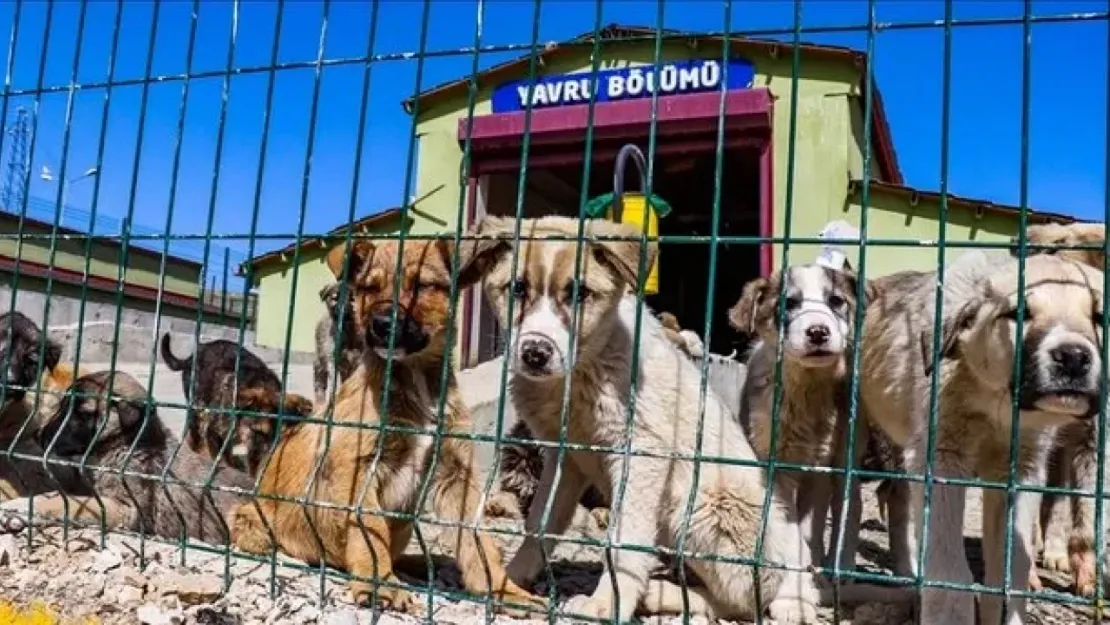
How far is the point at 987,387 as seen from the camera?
3357 mm

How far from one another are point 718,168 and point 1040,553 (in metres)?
3.86

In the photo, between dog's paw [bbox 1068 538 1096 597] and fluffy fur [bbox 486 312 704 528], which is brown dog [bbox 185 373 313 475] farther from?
dog's paw [bbox 1068 538 1096 597]

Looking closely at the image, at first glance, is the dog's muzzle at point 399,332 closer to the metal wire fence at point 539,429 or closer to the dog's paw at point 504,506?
the metal wire fence at point 539,429

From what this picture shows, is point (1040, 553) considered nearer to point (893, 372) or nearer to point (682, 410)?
point (893, 372)

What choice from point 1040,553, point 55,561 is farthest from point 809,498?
point 55,561

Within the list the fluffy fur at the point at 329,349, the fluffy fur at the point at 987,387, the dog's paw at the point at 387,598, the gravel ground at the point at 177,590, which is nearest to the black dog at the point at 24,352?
the fluffy fur at the point at 329,349

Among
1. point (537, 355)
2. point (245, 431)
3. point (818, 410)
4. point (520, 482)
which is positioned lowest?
point (520, 482)

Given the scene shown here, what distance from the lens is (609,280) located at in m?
4.08

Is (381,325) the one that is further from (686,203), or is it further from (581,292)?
(686,203)

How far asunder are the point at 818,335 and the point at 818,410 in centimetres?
48

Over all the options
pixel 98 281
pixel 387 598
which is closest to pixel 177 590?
pixel 387 598

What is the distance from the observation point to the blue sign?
11.7m

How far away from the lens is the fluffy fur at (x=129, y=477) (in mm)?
4402

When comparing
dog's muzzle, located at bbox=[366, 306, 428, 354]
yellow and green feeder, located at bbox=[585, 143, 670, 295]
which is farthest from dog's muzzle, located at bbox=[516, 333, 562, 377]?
yellow and green feeder, located at bbox=[585, 143, 670, 295]
